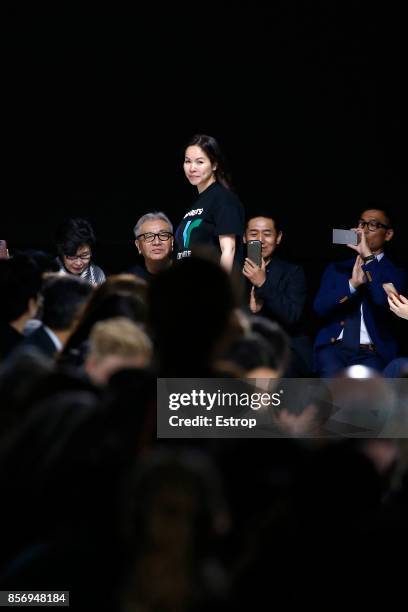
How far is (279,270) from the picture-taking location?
12.5ft

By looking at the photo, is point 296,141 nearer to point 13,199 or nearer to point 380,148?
point 380,148

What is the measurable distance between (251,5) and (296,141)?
56cm

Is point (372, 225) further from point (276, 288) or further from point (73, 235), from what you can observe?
point (73, 235)

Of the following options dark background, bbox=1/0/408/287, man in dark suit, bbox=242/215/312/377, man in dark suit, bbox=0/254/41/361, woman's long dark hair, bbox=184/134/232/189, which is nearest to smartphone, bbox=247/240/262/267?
man in dark suit, bbox=242/215/312/377

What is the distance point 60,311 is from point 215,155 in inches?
46.9

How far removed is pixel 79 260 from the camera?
3.84 m

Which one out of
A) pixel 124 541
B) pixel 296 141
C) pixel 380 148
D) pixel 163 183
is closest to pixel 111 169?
pixel 163 183

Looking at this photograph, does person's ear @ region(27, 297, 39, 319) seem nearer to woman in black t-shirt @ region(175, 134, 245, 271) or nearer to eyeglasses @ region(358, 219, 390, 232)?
woman in black t-shirt @ region(175, 134, 245, 271)

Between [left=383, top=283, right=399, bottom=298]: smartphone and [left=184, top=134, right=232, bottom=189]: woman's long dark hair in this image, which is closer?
[left=184, top=134, right=232, bottom=189]: woman's long dark hair

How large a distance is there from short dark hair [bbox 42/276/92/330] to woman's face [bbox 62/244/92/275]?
1.24m

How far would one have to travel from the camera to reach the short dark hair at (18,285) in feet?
8.57

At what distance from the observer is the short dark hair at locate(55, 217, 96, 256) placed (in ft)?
12.5

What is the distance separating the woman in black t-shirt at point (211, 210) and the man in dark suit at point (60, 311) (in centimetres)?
97

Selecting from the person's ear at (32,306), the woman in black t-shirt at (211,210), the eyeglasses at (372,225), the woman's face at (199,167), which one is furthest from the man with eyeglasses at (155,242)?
the person's ear at (32,306)
